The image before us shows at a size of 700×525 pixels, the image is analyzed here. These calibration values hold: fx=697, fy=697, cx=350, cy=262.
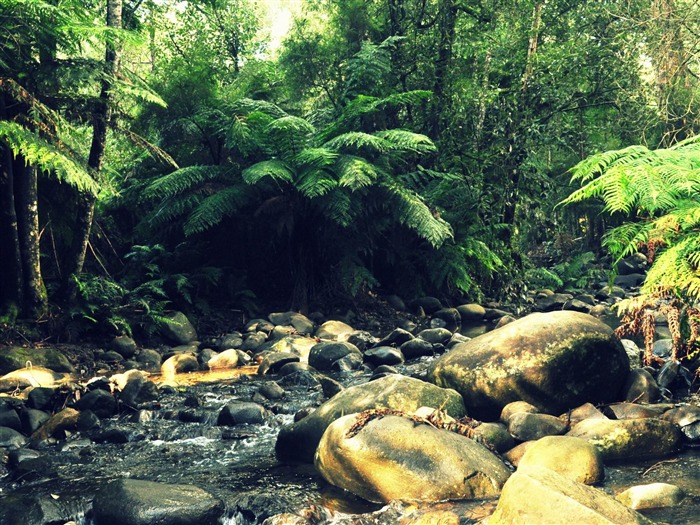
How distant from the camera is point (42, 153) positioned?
20.2 feet

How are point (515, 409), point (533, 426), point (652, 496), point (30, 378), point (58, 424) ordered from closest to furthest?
point (652, 496), point (533, 426), point (515, 409), point (58, 424), point (30, 378)

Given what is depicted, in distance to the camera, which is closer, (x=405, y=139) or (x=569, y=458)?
(x=569, y=458)

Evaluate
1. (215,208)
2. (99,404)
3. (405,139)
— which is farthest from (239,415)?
(405,139)

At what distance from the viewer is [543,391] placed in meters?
4.99

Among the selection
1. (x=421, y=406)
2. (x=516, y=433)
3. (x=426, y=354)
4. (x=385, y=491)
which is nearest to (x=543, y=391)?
(x=516, y=433)

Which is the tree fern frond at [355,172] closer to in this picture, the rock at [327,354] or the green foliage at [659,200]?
the rock at [327,354]

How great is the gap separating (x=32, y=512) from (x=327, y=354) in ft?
13.9

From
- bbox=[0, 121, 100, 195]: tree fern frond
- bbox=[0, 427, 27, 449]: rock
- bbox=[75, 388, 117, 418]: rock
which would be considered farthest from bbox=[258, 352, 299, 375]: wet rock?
bbox=[0, 427, 27, 449]: rock

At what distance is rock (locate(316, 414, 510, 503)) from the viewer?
12.2ft

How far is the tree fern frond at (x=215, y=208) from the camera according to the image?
9023 mm

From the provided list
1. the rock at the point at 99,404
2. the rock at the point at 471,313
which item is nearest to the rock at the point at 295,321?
the rock at the point at 471,313

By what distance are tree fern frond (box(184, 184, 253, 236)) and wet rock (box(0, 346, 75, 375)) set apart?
2433mm

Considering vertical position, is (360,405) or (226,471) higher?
(360,405)

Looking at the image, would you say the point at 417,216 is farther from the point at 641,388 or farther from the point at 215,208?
the point at 641,388
